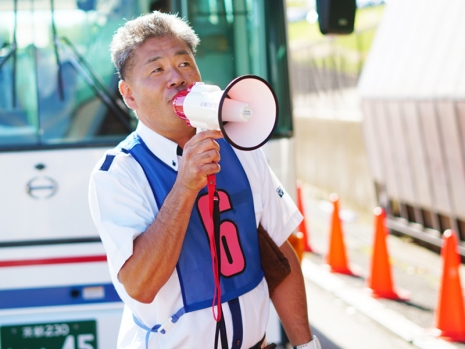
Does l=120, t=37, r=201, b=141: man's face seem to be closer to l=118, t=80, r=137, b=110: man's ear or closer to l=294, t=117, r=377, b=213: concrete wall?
l=118, t=80, r=137, b=110: man's ear

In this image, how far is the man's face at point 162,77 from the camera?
2.42 metres

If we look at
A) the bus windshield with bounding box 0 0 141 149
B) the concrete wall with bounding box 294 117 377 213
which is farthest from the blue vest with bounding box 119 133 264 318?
the concrete wall with bounding box 294 117 377 213

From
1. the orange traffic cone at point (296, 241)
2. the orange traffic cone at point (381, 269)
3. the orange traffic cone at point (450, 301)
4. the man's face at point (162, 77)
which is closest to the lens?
the man's face at point (162, 77)

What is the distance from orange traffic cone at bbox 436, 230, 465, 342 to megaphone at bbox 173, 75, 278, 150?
395 centimetres

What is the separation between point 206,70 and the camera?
443 cm

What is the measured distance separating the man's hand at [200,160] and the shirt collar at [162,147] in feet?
0.96

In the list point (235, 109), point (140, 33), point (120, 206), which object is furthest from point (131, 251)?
point (140, 33)

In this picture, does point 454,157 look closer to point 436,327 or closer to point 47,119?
point 436,327

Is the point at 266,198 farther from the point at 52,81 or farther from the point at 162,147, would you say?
the point at 52,81

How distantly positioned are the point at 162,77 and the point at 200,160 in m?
0.43

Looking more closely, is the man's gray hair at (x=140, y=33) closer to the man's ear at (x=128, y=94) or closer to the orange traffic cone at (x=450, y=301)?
the man's ear at (x=128, y=94)

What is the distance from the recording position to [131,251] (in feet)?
7.27

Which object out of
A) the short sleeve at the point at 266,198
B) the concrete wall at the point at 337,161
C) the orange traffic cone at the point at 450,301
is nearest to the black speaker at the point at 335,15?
the short sleeve at the point at 266,198

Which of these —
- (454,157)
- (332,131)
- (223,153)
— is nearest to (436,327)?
(454,157)
